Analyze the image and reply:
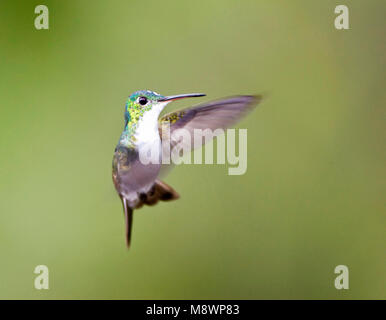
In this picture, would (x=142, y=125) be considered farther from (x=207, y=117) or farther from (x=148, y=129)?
(x=207, y=117)

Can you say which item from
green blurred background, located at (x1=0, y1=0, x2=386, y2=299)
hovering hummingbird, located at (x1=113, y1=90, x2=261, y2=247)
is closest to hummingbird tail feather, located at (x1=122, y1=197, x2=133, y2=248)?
hovering hummingbird, located at (x1=113, y1=90, x2=261, y2=247)

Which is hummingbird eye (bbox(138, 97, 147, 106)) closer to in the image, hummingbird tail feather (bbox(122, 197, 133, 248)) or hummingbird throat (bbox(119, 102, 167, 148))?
hummingbird throat (bbox(119, 102, 167, 148))

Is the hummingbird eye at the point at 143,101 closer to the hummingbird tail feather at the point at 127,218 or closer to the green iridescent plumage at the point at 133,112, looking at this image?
the green iridescent plumage at the point at 133,112

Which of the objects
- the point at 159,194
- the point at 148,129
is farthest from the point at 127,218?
the point at 148,129

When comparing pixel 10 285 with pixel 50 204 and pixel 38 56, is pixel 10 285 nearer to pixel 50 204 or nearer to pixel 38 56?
pixel 50 204

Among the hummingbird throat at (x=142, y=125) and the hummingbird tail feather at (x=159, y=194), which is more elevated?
the hummingbird throat at (x=142, y=125)

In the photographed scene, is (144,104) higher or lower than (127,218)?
higher

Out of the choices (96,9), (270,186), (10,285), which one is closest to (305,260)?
(270,186)

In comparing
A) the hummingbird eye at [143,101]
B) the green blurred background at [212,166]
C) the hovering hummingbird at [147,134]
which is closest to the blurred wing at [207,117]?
the hovering hummingbird at [147,134]

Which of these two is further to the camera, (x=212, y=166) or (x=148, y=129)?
(x=212, y=166)
